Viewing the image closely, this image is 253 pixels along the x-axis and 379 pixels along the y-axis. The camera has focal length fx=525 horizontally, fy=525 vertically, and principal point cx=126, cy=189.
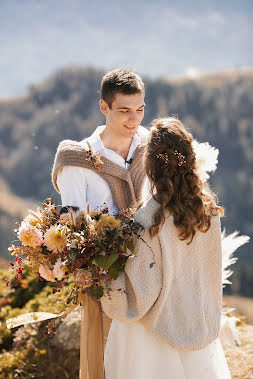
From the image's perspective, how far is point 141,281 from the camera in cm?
288

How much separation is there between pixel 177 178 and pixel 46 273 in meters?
0.89

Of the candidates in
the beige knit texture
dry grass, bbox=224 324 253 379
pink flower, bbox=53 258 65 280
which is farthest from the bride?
dry grass, bbox=224 324 253 379

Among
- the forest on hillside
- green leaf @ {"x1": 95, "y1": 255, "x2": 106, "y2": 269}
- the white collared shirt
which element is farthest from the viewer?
the forest on hillside

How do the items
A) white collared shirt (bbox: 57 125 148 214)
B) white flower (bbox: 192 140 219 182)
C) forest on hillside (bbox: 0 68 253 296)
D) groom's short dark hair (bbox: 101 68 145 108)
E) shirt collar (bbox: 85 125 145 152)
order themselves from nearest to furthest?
white collared shirt (bbox: 57 125 148 214) < groom's short dark hair (bbox: 101 68 145 108) < shirt collar (bbox: 85 125 145 152) < white flower (bbox: 192 140 219 182) < forest on hillside (bbox: 0 68 253 296)

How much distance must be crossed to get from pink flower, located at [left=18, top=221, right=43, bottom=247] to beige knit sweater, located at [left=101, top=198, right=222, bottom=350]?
18.5 inches

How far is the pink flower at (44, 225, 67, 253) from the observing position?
2.82 metres

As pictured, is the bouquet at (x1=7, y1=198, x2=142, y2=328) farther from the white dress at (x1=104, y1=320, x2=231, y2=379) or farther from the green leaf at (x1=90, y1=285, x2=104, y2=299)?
the white dress at (x1=104, y1=320, x2=231, y2=379)

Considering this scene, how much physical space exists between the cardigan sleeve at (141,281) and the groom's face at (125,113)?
0.92 metres

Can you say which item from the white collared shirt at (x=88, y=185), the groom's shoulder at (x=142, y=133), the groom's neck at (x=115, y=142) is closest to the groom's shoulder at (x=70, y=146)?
the white collared shirt at (x=88, y=185)

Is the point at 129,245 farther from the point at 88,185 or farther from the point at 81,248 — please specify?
the point at 88,185

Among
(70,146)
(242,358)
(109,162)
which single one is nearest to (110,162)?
(109,162)

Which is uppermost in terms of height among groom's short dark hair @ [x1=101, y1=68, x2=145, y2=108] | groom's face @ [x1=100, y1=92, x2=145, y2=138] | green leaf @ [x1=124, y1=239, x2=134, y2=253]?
groom's short dark hair @ [x1=101, y1=68, x2=145, y2=108]

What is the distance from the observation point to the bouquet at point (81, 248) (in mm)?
2789

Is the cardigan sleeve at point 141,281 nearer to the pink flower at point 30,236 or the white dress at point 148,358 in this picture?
the white dress at point 148,358
